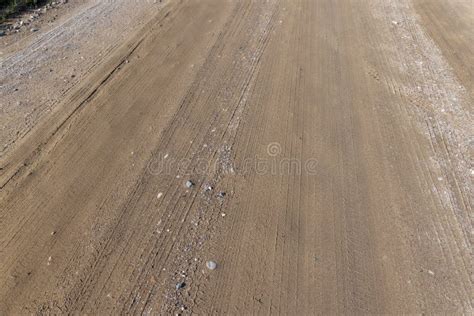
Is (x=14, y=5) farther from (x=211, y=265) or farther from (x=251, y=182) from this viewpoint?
(x=211, y=265)

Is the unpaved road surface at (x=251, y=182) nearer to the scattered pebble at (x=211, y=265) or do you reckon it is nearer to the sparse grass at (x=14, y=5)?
the scattered pebble at (x=211, y=265)

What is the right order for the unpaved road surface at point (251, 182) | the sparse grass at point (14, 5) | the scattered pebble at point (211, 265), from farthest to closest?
the sparse grass at point (14, 5)
the scattered pebble at point (211, 265)
the unpaved road surface at point (251, 182)

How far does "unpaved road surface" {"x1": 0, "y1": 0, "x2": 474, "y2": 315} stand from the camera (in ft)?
14.1

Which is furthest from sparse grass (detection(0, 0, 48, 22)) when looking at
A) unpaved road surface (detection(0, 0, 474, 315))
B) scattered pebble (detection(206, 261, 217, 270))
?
scattered pebble (detection(206, 261, 217, 270))

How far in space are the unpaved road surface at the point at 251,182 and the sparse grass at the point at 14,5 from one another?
360cm

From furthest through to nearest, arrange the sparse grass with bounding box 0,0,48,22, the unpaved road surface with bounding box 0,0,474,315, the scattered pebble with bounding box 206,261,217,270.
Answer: the sparse grass with bounding box 0,0,48,22, the scattered pebble with bounding box 206,261,217,270, the unpaved road surface with bounding box 0,0,474,315

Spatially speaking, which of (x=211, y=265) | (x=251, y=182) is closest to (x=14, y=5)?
(x=251, y=182)

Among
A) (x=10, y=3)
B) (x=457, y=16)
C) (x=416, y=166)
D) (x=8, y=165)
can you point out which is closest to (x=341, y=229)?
(x=416, y=166)

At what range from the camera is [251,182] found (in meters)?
5.38

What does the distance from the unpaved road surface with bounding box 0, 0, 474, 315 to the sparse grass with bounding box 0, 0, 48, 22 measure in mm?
3599

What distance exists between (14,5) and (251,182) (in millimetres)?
8114

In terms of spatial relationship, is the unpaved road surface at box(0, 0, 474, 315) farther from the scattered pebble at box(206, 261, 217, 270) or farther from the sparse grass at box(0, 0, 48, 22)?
the sparse grass at box(0, 0, 48, 22)

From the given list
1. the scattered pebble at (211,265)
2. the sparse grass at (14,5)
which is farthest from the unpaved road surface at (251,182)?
the sparse grass at (14,5)

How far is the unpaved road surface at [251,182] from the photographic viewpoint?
169 inches
